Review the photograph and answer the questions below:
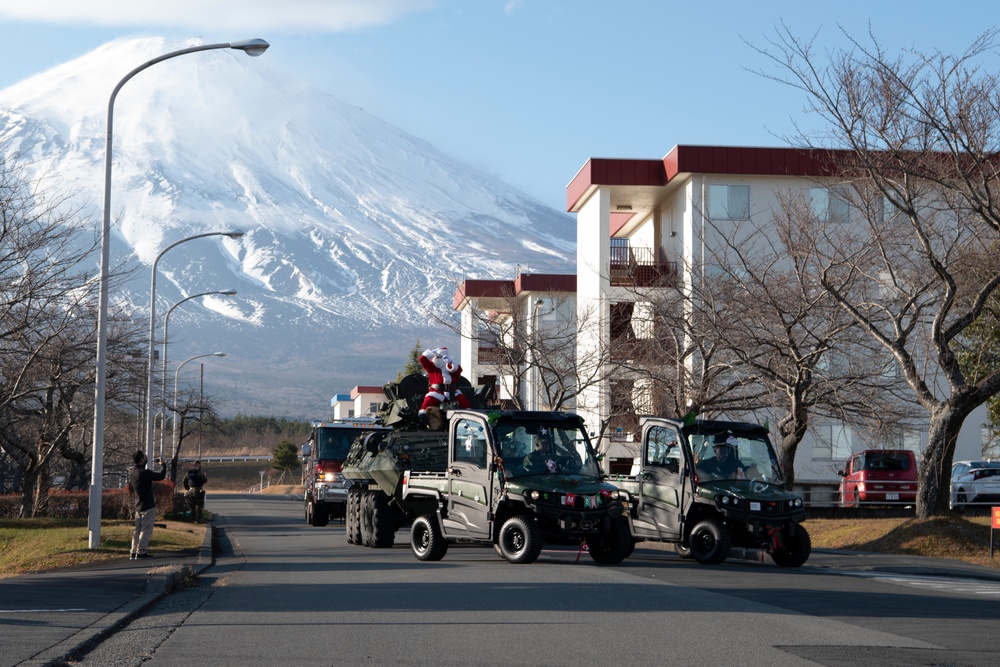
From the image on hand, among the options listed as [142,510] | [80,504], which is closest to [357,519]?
[142,510]

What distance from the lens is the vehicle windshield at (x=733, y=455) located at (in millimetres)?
19578

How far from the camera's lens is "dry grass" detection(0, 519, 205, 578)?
1958 centimetres

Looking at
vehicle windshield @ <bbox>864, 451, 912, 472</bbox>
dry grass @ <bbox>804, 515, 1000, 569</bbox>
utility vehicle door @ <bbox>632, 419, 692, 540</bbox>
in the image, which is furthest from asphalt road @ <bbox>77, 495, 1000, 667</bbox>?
vehicle windshield @ <bbox>864, 451, 912, 472</bbox>

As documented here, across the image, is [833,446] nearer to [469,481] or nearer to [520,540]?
[469,481]

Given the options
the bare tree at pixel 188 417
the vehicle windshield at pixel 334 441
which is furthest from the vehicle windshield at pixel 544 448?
the bare tree at pixel 188 417

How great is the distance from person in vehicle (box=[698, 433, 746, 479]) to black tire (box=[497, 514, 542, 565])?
3.02m

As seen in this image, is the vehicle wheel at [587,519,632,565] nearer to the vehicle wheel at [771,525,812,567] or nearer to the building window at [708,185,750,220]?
the vehicle wheel at [771,525,812,567]

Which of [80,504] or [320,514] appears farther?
[80,504]

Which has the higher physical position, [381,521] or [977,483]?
[977,483]

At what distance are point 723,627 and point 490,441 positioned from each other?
7739 millimetres

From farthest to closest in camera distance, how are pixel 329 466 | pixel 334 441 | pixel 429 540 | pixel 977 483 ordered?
1. pixel 977 483
2. pixel 334 441
3. pixel 329 466
4. pixel 429 540

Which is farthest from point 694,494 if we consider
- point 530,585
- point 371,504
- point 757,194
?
point 757,194

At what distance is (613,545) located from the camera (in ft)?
61.3

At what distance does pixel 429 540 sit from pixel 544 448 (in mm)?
2241
